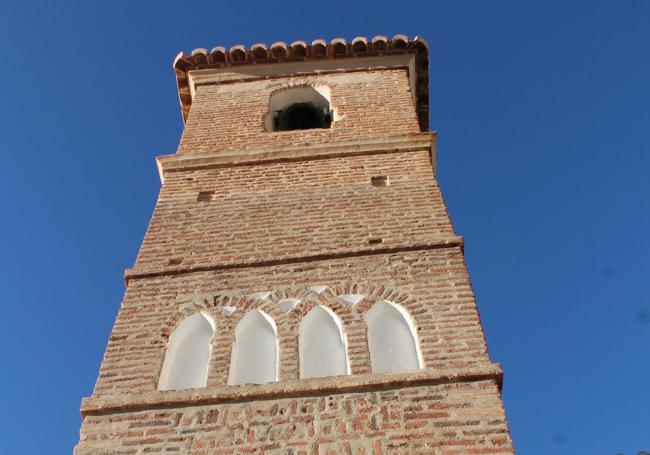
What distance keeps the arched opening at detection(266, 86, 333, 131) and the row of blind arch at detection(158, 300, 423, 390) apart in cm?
511

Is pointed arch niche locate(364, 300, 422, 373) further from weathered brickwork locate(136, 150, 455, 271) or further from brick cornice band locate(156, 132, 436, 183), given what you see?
brick cornice band locate(156, 132, 436, 183)

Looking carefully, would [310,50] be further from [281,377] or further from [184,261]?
[281,377]

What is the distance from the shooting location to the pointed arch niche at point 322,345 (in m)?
5.23

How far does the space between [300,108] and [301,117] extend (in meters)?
0.18

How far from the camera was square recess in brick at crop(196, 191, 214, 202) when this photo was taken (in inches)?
304

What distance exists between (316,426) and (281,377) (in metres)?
0.56

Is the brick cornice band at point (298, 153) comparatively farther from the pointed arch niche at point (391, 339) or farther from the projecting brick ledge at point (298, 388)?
the projecting brick ledge at point (298, 388)

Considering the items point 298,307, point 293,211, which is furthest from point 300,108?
point 298,307

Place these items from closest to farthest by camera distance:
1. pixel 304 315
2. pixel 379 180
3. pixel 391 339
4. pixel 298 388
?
pixel 298 388 → pixel 391 339 → pixel 304 315 → pixel 379 180

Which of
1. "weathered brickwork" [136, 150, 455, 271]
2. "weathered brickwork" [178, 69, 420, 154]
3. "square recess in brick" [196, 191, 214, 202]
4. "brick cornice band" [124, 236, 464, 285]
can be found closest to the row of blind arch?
"brick cornice band" [124, 236, 464, 285]

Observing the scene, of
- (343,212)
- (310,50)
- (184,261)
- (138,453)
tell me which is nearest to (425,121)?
(310,50)

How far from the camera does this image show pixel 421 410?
4.73 m

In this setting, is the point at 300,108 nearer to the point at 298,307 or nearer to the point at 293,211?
the point at 293,211

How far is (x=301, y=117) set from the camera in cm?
1084
